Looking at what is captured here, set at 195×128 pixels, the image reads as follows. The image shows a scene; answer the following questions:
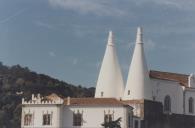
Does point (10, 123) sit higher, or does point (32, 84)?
point (32, 84)

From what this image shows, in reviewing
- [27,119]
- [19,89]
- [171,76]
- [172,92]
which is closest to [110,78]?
[172,92]

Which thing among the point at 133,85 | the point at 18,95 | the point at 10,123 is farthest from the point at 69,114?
the point at 18,95

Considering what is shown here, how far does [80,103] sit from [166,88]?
13.1 metres

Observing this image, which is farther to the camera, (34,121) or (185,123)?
(185,123)

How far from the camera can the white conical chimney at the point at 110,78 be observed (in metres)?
71.4

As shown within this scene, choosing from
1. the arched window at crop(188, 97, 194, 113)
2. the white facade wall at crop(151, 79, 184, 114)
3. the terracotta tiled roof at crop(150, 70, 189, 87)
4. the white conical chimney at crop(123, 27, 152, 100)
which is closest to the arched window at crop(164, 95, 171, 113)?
the white facade wall at crop(151, 79, 184, 114)

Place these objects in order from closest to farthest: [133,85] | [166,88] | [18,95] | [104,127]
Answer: [104,127]
[133,85]
[166,88]
[18,95]

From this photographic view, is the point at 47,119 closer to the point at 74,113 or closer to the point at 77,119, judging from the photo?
the point at 74,113

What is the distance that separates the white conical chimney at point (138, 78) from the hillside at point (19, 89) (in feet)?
51.2

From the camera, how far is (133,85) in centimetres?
6988

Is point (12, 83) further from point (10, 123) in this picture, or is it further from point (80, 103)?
point (80, 103)

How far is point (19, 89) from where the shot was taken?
8894 centimetres

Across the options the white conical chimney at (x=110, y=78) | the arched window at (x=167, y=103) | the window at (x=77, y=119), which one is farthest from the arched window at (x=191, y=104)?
the window at (x=77, y=119)

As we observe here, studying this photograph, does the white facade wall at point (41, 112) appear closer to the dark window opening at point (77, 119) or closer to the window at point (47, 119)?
the window at point (47, 119)
